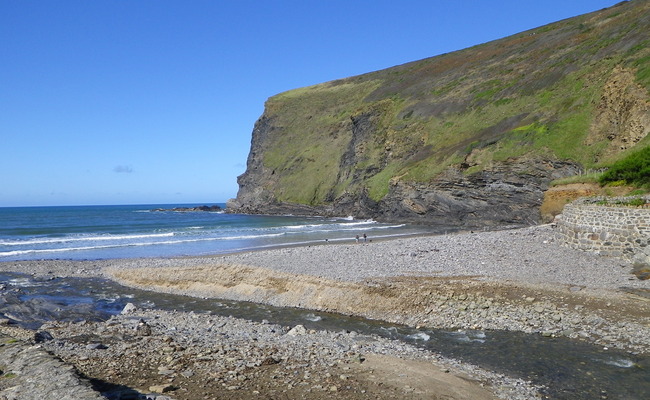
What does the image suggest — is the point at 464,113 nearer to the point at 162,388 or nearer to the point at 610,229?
the point at 610,229

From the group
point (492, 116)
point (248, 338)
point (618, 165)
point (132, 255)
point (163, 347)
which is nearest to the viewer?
point (163, 347)

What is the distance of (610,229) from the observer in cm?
1980

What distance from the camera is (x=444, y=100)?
66875mm

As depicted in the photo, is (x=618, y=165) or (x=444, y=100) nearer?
(x=618, y=165)

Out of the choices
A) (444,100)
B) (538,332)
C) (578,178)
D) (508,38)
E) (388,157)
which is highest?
(508,38)

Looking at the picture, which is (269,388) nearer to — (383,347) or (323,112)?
(383,347)

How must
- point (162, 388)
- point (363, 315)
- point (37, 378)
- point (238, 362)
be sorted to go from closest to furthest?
point (37, 378) → point (162, 388) → point (238, 362) → point (363, 315)

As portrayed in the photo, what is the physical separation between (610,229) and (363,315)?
12.5 metres

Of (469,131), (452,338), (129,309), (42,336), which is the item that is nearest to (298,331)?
(452,338)

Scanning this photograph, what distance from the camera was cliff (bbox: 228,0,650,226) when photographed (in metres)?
41.4

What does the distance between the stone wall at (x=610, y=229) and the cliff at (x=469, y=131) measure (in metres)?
13.9

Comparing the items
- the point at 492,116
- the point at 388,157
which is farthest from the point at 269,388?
the point at 388,157

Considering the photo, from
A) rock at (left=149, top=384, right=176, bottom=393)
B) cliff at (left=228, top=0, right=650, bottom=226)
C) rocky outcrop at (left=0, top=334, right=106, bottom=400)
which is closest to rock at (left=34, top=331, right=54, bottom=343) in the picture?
rocky outcrop at (left=0, top=334, right=106, bottom=400)

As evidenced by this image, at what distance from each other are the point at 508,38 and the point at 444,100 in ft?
112
